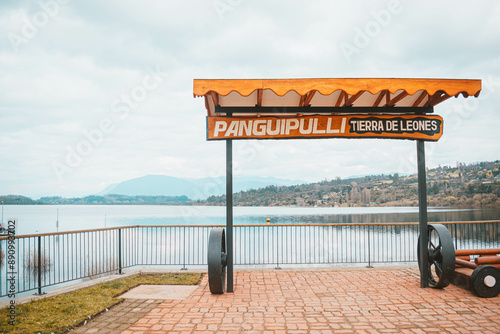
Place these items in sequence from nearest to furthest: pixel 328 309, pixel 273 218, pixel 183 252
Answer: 1. pixel 328 309
2. pixel 183 252
3. pixel 273 218

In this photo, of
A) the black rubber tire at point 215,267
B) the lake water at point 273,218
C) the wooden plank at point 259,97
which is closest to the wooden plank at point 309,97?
the wooden plank at point 259,97

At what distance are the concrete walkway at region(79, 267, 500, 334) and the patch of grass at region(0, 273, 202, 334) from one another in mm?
436

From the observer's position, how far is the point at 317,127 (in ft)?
20.5

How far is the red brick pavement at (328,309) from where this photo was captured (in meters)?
4.43

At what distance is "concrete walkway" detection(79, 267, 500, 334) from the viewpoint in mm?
4426

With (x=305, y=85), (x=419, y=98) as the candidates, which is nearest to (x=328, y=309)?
(x=305, y=85)

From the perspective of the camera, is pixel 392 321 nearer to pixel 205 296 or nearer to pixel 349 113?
pixel 205 296

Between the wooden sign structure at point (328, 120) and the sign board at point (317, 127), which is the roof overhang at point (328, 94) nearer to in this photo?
the wooden sign structure at point (328, 120)

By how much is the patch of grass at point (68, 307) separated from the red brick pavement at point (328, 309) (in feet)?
2.77

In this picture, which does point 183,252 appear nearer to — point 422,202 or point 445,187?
point 422,202

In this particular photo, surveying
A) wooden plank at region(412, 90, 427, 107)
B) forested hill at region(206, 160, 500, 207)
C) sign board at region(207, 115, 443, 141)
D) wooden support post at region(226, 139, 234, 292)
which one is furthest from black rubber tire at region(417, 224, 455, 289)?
forested hill at region(206, 160, 500, 207)

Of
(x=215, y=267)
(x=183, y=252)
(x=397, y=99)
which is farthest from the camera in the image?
(x=183, y=252)

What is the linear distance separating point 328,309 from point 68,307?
4033 millimetres

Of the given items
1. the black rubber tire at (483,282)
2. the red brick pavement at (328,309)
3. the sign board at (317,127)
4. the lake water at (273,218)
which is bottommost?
the lake water at (273,218)
